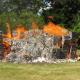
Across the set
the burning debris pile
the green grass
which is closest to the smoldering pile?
the burning debris pile

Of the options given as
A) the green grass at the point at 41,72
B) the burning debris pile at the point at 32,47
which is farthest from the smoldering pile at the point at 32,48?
the green grass at the point at 41,72

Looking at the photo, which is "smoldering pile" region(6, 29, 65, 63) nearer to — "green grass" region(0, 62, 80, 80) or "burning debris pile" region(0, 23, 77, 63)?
"burning debris pile" region(0, 23, 77, 63)

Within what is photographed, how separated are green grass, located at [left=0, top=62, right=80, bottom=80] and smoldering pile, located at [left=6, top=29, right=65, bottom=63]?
1.57 metres

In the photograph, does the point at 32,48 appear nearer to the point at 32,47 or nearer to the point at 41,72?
the point at 32,47

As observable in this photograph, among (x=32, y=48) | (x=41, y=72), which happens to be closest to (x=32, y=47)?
(x=32, y=48)

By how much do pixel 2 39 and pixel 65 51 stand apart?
368 cm

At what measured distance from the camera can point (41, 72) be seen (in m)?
14.7

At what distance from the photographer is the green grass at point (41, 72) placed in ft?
44.4

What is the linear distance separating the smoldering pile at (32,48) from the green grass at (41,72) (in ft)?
5.16

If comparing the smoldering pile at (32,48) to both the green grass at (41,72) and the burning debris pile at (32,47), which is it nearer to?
the burning debris pile at (32,47)

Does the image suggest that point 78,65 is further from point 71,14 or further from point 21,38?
point 71,14

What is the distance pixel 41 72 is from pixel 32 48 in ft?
13.2

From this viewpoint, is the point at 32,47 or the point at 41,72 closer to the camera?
the point at 41,72

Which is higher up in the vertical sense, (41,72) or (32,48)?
(32,48)
